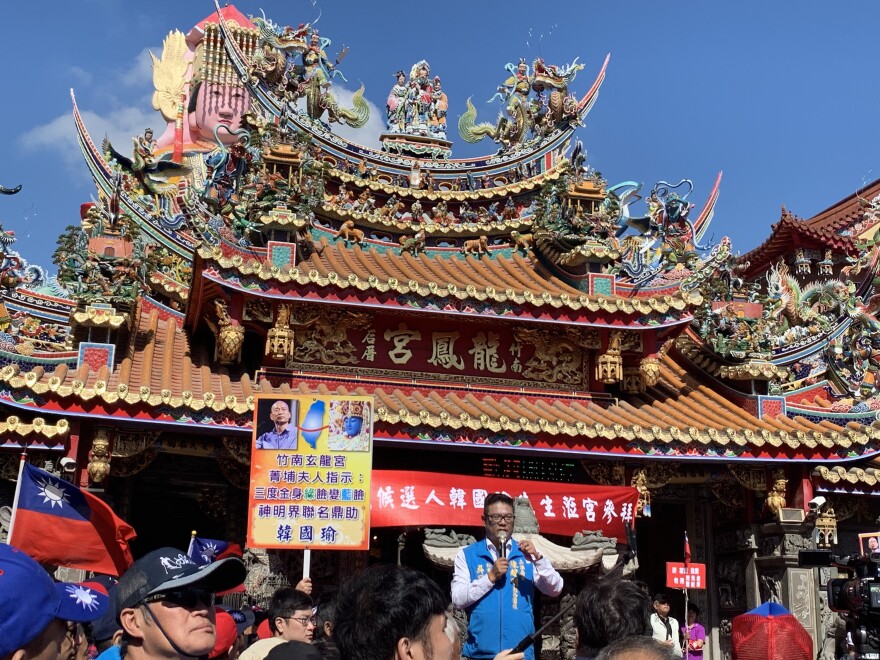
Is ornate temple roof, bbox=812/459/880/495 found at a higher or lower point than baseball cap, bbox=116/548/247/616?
higher

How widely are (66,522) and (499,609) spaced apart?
12.7 feet

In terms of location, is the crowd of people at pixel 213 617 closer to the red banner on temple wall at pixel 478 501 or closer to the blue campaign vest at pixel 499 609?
the blue campaign vest at pixel 499 609

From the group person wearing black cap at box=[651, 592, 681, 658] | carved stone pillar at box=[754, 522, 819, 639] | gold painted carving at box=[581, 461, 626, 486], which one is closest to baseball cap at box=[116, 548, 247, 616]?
person wearing black cap at box=[651, 592, 681, 658]

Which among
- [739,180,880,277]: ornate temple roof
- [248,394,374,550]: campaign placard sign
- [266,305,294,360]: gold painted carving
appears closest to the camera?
[248,394,374,550]: campaign placard sign

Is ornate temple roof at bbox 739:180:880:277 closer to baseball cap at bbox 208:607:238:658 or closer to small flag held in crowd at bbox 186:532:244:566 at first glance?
small flag held in crowd at bbox 186:532:244:566

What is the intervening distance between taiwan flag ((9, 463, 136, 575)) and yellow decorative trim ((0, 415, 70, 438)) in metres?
2.75

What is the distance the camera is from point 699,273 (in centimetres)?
1355

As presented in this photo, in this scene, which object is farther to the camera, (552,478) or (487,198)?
(487,198)

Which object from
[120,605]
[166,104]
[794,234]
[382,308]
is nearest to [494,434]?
[382,308]

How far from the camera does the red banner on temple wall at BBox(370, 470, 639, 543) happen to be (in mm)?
10500

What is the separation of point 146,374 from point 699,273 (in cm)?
777

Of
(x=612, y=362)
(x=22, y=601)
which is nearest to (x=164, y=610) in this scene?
(x=22, y=601)

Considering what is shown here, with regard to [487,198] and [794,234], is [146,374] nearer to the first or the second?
[487,198]

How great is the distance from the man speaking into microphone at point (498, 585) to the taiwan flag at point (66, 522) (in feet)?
11.3
